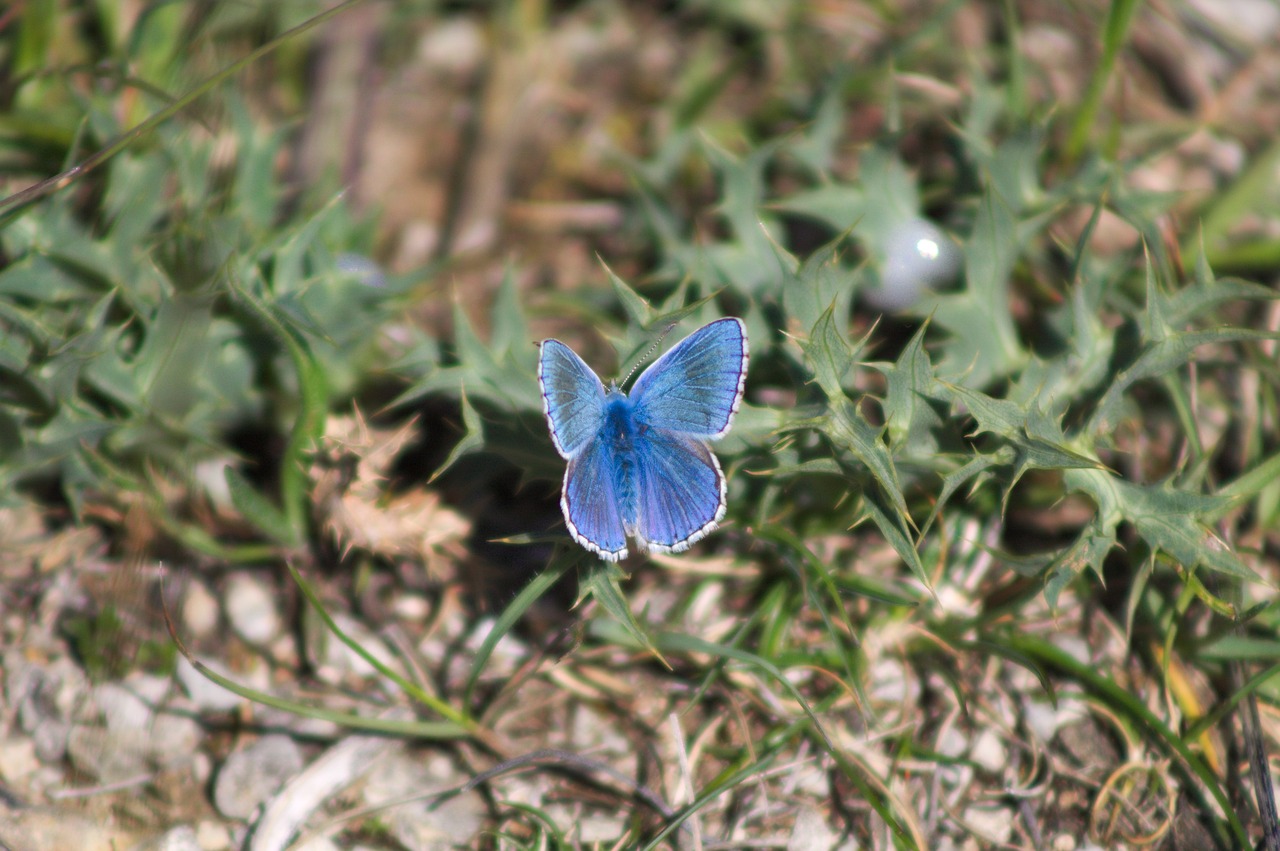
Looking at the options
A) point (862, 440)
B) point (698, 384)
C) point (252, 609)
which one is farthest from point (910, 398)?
point (252, 609)

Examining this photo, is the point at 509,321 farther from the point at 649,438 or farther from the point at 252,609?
the point at 252,609

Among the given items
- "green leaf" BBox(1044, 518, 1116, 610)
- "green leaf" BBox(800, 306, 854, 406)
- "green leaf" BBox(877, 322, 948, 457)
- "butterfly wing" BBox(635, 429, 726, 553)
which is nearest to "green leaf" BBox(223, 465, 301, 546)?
"butterfly wing" BBox(635, 429, 726, 553)

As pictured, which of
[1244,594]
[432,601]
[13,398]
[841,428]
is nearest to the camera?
[841,428]

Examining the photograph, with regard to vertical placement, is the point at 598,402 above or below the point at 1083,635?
above

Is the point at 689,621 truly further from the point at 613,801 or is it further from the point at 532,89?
the point at 532,89

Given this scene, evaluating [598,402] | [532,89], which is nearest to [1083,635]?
[598,402]

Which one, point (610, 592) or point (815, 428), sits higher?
point (815, 428)
